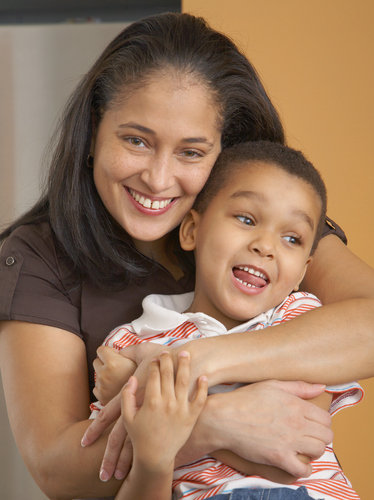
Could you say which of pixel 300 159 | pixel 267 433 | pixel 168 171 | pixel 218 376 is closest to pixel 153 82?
pixel 168 171

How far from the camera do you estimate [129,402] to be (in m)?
1.15

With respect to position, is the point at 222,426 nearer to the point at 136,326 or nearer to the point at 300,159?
the point at 136,326

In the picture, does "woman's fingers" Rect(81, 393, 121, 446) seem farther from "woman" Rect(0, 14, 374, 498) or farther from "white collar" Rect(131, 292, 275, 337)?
"white collar" Rect(131, 292, 275, 337)

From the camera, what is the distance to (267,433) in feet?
3.98

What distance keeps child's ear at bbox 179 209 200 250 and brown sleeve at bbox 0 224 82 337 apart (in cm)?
28

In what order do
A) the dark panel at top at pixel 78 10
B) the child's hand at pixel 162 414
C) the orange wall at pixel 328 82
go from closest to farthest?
the child's hand at pixel 162 414 → the orange wall at pixel 328 82 → the dark panel at top at pixel 78 10

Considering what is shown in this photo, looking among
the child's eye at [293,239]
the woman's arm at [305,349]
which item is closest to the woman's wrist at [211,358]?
the woman's arm at [305,349]

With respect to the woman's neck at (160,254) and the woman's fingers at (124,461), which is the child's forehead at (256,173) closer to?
the woman's neck at (160,254)

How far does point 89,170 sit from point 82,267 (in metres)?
0.23

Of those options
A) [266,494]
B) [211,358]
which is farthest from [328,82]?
[266,494]

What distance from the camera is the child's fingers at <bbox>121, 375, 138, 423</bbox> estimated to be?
45.1 inches

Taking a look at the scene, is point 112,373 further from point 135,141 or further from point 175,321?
point 135,141

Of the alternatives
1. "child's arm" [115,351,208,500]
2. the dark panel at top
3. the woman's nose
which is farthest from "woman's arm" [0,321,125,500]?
the dark panel at top

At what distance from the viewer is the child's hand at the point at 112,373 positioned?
1312 millimetres
